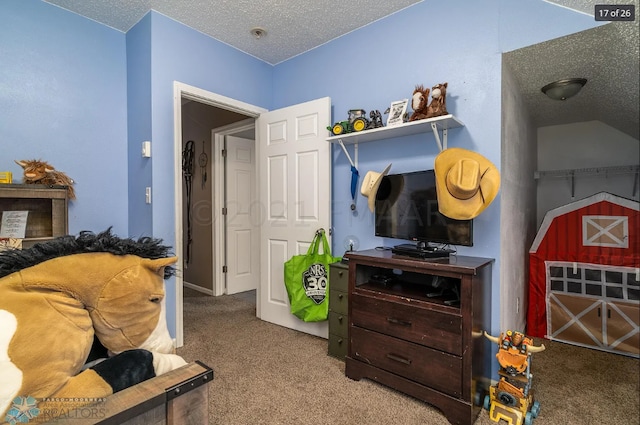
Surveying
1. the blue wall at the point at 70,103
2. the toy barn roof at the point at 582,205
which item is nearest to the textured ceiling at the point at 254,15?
the blue wall at the point at 70,103

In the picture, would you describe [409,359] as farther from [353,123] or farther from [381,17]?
[381,17]

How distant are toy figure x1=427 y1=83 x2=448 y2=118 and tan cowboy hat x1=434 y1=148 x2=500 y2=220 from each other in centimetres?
33

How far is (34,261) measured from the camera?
0.74 m

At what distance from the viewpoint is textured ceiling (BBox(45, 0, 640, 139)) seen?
69.8 inches

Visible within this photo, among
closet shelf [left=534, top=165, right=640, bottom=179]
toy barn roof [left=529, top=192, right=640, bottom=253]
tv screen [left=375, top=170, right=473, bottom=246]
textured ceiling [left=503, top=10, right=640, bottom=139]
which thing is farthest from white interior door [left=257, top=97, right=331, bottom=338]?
closet shelf [left=534, top=165, right=640, bottom=179]

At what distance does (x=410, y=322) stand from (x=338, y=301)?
640mm

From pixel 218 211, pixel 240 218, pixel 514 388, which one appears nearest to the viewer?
pixel 514 388

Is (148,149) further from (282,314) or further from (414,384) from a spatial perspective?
(414,384)

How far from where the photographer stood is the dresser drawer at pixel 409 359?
5.25ft

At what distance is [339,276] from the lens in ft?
7.39

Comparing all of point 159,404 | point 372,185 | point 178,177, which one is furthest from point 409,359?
point 178,177

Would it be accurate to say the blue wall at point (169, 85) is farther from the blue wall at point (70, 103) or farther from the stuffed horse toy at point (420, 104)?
the stuffed horse toy at point (420, 104)

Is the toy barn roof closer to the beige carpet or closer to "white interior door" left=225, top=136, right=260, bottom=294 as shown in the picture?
the beige carpet

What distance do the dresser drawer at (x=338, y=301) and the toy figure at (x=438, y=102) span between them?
1366mm
